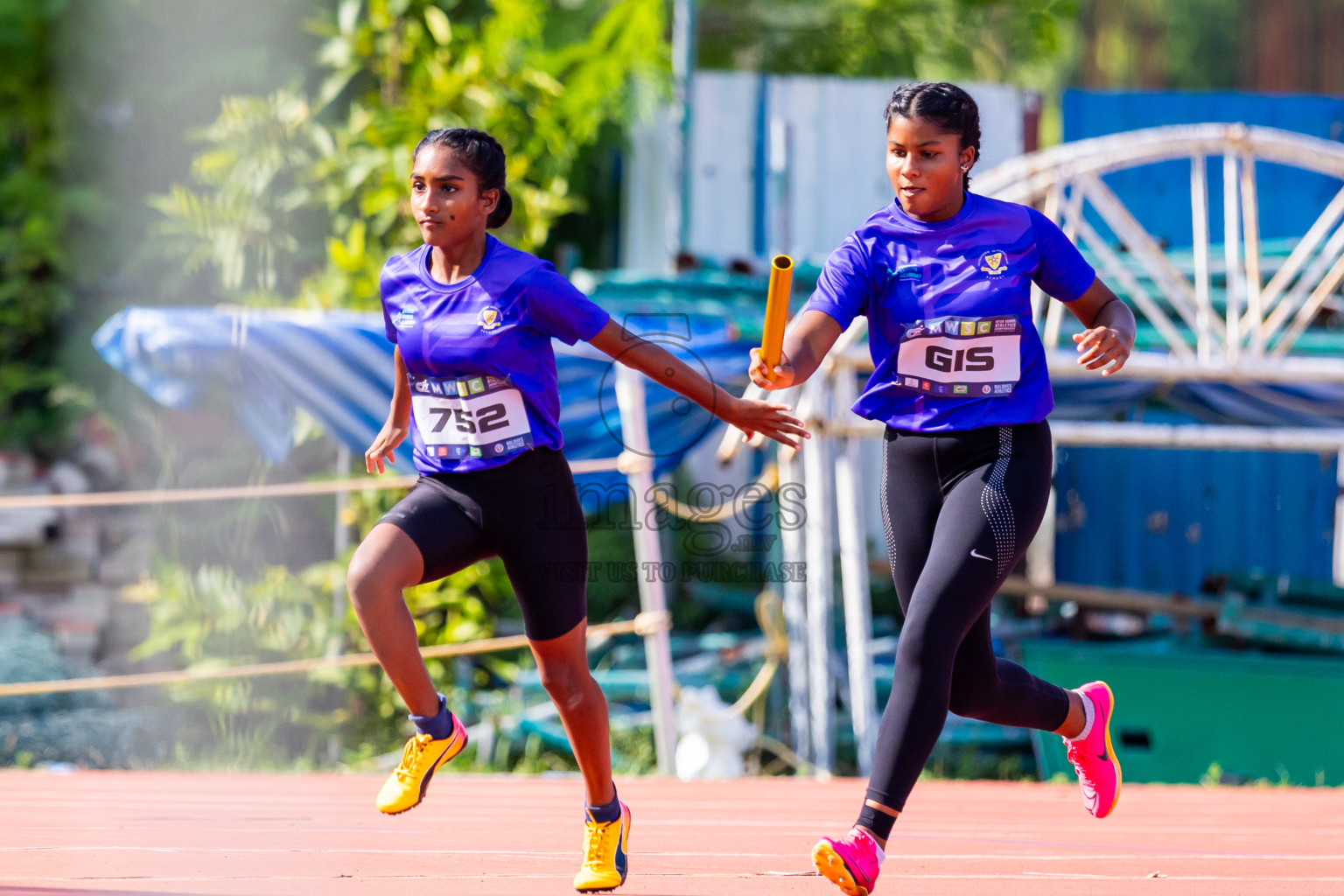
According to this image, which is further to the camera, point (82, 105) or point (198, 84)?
point (82, 105)

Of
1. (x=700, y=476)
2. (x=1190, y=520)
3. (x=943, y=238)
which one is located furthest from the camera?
(x=700, y=476)

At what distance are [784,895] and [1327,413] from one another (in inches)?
233

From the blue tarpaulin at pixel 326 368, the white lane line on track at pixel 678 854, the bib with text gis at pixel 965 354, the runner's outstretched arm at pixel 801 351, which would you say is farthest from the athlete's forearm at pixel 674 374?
the blue tarpaulin at pixel 326 368

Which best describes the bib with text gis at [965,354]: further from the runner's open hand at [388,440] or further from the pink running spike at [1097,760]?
the runner's open hand at [388,440]

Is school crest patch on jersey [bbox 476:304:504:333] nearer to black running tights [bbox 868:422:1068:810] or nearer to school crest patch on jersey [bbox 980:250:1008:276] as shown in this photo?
black running tights [bbox 868:422:1068:810]

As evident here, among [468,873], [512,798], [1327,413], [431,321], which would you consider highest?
[431,321]

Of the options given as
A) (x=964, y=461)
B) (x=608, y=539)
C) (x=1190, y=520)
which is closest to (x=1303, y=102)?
(x=1190, y=520)

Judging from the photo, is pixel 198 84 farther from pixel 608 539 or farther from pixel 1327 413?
pixel 1327 413

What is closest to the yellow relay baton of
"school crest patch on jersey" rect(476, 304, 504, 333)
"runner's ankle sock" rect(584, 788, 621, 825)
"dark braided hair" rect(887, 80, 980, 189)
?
"dark braided hair" rect(887, 80, 980, 189)

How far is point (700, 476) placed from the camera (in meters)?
10.3

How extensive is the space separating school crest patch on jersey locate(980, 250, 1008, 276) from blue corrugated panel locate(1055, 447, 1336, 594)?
6844mm

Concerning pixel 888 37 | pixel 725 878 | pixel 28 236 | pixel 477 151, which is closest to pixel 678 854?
pixel 725 878

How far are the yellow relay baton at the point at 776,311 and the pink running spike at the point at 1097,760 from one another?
1.20m

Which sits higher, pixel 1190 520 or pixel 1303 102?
pixel 1303 102
